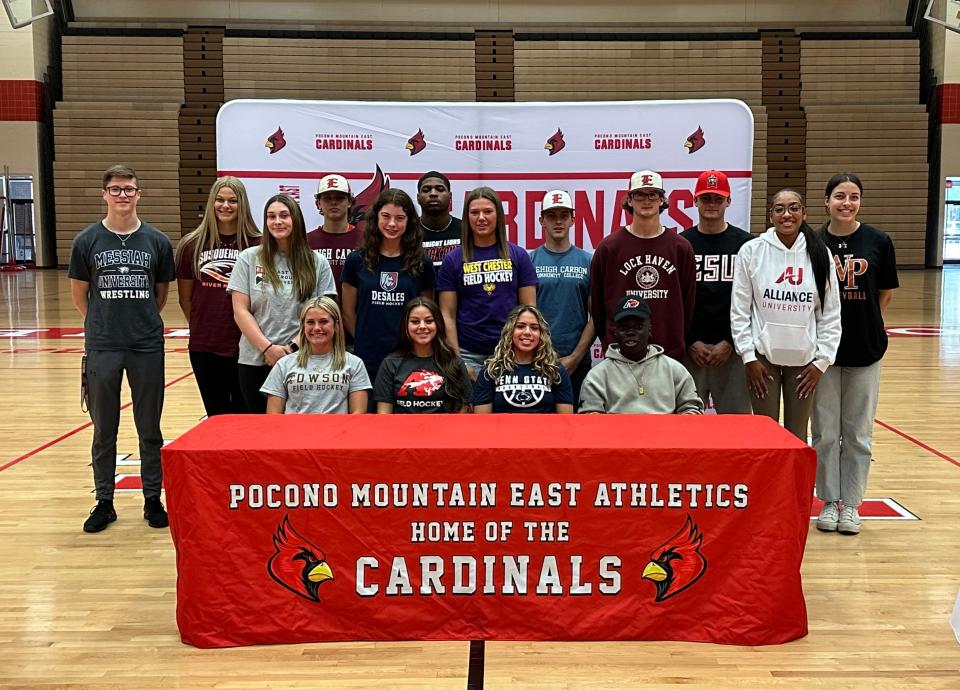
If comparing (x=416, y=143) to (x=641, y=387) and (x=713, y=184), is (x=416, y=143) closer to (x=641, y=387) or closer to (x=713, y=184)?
(x=713, y=184)

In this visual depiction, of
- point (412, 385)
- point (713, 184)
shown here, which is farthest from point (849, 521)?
point (412, 385)

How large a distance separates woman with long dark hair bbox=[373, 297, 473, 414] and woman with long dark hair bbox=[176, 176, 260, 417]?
901mm

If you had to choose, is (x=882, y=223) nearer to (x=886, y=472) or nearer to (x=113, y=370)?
(x=886, y=472)

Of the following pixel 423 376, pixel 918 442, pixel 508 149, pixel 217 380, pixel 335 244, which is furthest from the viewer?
pixel 918 442

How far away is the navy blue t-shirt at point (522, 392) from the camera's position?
400cm

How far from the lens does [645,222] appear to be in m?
4.40

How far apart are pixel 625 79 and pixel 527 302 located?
17.3 m

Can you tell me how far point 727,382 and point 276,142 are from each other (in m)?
3.11

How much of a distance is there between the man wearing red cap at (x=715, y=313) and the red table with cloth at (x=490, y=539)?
156 cm

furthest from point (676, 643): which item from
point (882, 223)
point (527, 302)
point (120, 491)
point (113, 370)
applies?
point (882, 223)

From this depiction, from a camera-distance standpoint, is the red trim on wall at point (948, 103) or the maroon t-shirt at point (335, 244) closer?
the maroon t-shirt at point (335, 244)

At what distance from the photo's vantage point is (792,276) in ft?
14.0

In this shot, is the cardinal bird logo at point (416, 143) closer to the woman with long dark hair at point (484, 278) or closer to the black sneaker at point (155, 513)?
the woman with long dark hair at point (484, 278)

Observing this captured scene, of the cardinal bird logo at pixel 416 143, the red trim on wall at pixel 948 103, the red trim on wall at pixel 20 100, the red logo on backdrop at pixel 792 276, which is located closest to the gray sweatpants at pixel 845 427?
the red logo on backdrop at pixel 792 276
